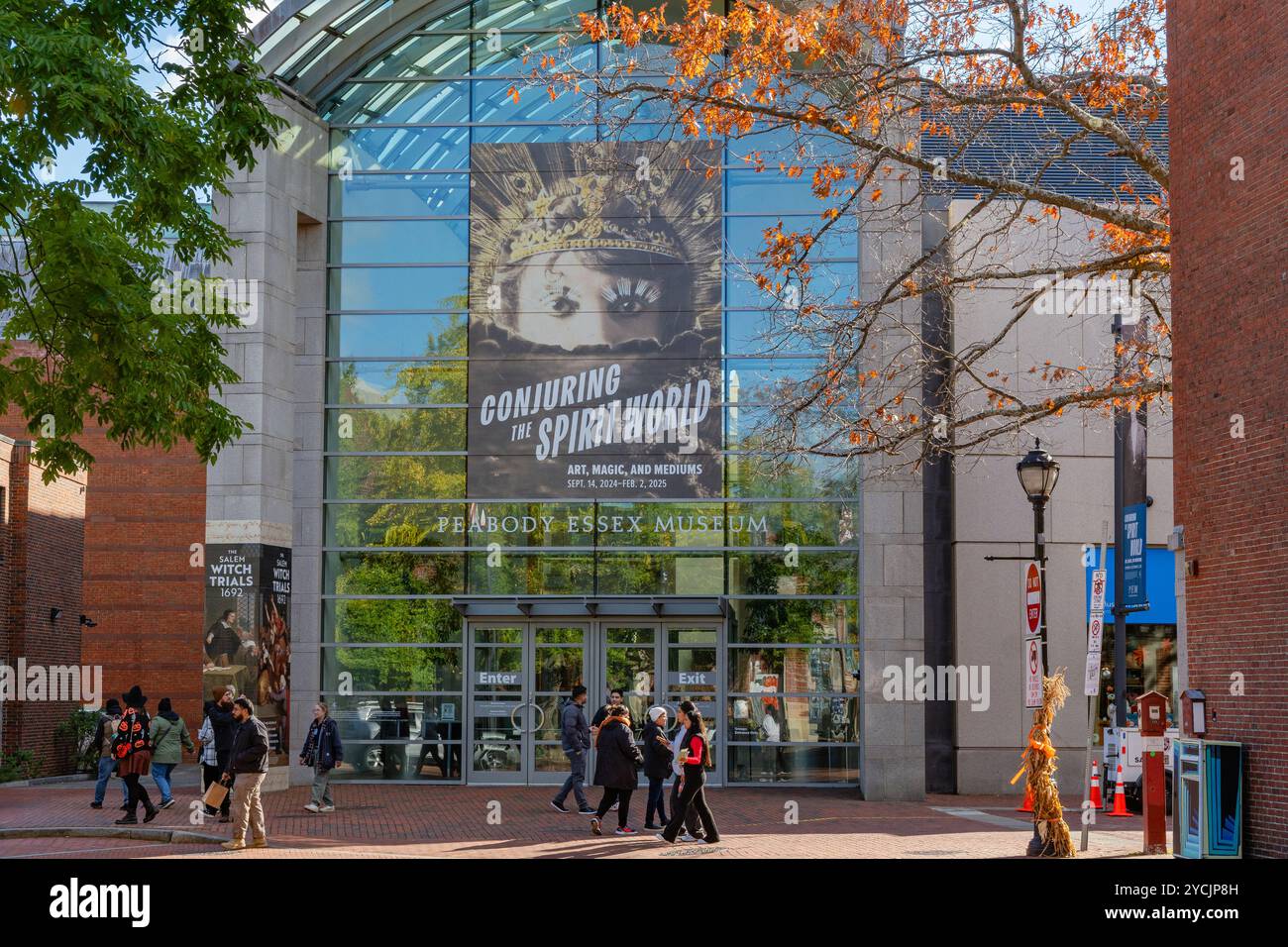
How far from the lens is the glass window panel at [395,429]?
2494cm

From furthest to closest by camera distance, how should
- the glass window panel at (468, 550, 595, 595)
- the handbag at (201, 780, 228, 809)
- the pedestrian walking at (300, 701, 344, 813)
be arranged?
the glass window panel at (468, 550, 595, 595) < the pedestrian walking at (300, 701, 344, 813) < the handbag at (201, 780, 228, 809)

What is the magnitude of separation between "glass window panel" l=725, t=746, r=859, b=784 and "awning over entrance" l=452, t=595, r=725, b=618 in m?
2.35

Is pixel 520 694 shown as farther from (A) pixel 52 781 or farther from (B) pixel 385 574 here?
(A) pixel 52 781

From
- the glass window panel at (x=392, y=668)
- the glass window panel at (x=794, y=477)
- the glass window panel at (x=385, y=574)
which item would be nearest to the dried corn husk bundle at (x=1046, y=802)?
the glass window panel at (x=794, y=477)

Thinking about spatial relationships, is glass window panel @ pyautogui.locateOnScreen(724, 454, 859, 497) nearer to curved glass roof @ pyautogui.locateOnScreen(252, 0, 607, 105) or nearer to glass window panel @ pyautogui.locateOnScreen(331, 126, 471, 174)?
glass window panel @ pyautogui.locateOnScreen(331, 126, 471, 174)

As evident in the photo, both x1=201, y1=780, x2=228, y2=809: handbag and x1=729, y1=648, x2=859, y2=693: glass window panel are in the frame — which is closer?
x1=201, y1=780, x2=228, y2=809: handbag

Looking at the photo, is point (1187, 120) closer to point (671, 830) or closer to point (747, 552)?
point (671, 830)

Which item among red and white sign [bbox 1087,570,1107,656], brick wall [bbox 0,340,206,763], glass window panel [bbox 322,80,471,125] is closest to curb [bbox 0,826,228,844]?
red and white sign [bbox 1087,570,1107,656]

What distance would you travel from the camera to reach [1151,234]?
52.3ft

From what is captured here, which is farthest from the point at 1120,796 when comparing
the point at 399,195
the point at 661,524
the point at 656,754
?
the point at 399,195

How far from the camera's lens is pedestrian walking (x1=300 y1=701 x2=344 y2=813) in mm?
19281

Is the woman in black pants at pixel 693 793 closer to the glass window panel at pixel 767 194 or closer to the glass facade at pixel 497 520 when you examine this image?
the glass facade at pixel 497 520

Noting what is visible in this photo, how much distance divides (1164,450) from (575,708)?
11238 mm

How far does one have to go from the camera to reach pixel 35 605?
2800 centimetres
